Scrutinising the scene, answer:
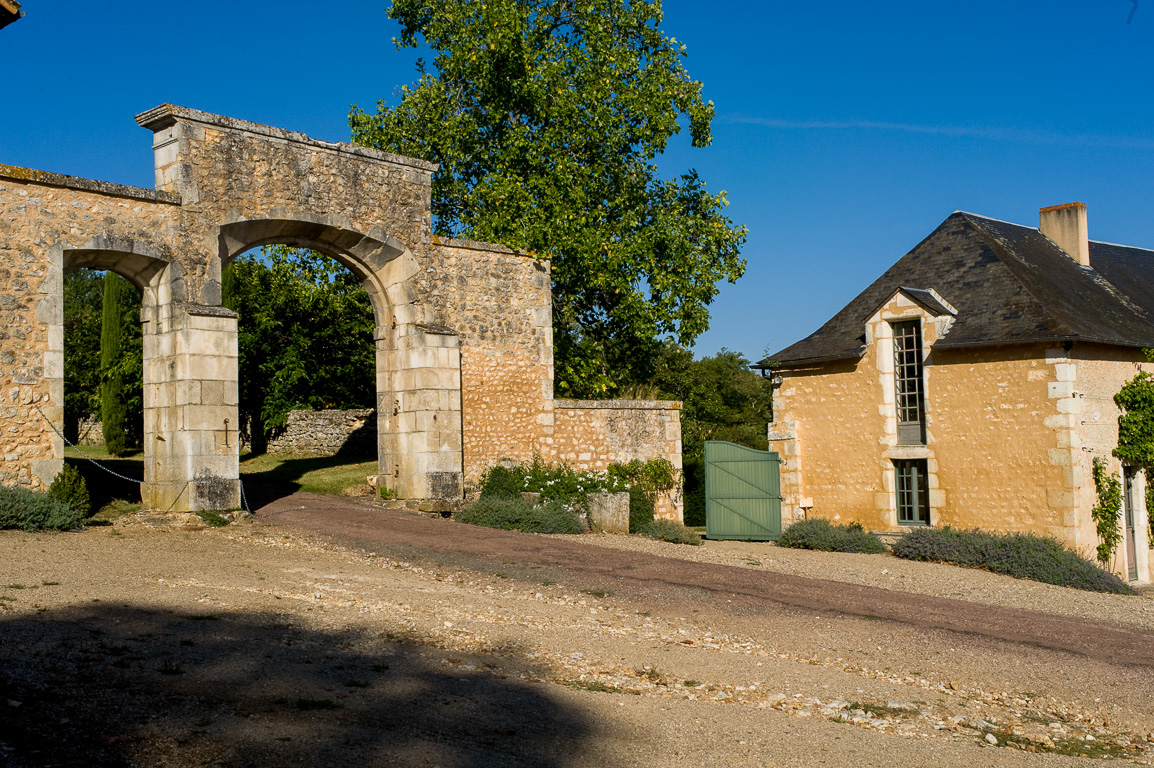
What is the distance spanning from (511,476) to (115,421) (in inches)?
616

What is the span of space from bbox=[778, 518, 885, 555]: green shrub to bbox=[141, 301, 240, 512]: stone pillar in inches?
346

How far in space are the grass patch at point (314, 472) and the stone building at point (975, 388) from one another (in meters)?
8.14

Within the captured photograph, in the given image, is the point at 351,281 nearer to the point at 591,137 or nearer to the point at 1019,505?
the point at 591,137

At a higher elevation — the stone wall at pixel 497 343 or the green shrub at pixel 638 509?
the stone wall at pixel 497 343

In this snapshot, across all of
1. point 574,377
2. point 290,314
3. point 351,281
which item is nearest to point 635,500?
point 574,377

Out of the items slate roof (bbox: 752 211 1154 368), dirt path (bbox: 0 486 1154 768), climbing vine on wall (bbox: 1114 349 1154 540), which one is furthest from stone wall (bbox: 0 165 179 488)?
climbing vine on wall (bbox: 1114 349 1154 540)

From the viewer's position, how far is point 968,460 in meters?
16.4

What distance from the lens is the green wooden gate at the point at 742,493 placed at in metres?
17.6

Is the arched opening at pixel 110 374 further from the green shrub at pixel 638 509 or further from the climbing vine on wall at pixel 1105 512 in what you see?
the climbing vine on wall at pixel 1105 512

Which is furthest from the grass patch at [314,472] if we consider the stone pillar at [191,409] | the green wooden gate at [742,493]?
the green wooden gate at [742,493]

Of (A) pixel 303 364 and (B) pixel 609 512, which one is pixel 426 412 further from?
(A) pixel 303 364

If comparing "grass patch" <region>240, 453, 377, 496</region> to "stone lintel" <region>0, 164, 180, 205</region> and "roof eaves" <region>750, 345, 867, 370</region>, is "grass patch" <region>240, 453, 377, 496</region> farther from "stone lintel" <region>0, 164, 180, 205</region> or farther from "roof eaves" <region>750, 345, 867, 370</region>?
"roof eaves" <region>750, 345, 867, 370</region>

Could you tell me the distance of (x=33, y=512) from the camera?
34.7ft

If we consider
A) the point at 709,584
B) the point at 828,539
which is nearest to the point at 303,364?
the point at 828,539
